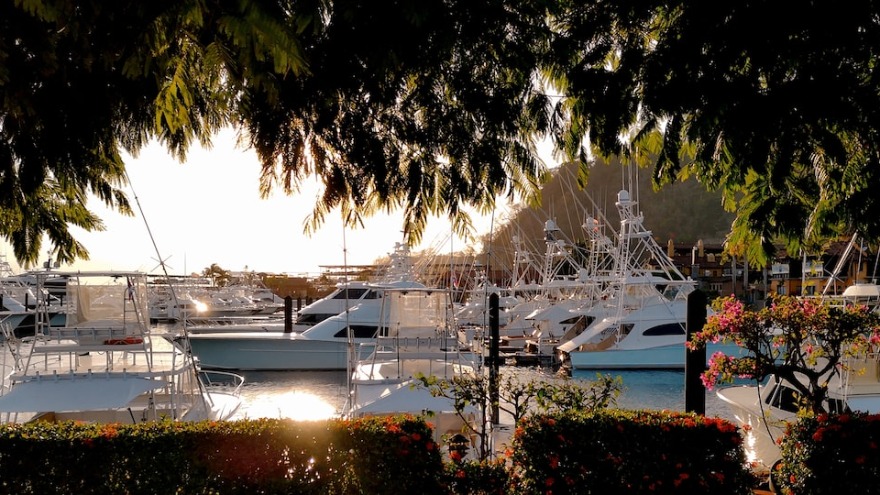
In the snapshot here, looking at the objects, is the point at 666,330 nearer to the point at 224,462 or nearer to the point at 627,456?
the point at 627,456

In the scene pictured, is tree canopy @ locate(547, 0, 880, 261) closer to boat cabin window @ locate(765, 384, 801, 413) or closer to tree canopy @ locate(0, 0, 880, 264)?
tree canopy @ locate(0, 0, 880, 264)

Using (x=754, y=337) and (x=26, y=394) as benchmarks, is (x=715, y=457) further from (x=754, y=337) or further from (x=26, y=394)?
(x=26, y=394)

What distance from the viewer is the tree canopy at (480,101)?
4418 millimetres

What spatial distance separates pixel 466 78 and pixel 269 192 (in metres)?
1.69

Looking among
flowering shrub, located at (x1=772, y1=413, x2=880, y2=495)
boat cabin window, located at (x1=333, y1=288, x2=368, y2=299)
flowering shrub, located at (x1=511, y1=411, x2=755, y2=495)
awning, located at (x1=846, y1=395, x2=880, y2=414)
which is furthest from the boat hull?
flowering shrub, located at (x1=772, y1=413, x2=880, y2=495)

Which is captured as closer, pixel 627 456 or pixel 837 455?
pixel 837 455

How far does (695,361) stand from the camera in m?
10.2

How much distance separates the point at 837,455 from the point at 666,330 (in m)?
26.9

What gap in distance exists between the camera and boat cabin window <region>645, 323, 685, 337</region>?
32.5m

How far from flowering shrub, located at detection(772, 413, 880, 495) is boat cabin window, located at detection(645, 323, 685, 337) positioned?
86.3ft

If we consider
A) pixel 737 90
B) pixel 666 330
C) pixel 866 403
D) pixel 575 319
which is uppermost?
pixel 737 90

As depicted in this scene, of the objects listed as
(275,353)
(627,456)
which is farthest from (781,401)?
(275,353)

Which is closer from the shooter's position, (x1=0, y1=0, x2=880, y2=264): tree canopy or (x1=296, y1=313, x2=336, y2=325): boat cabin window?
(x1=0, y1=0, x2=880, y2=264): tree canopy

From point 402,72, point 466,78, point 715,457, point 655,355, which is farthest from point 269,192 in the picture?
point 655,355
